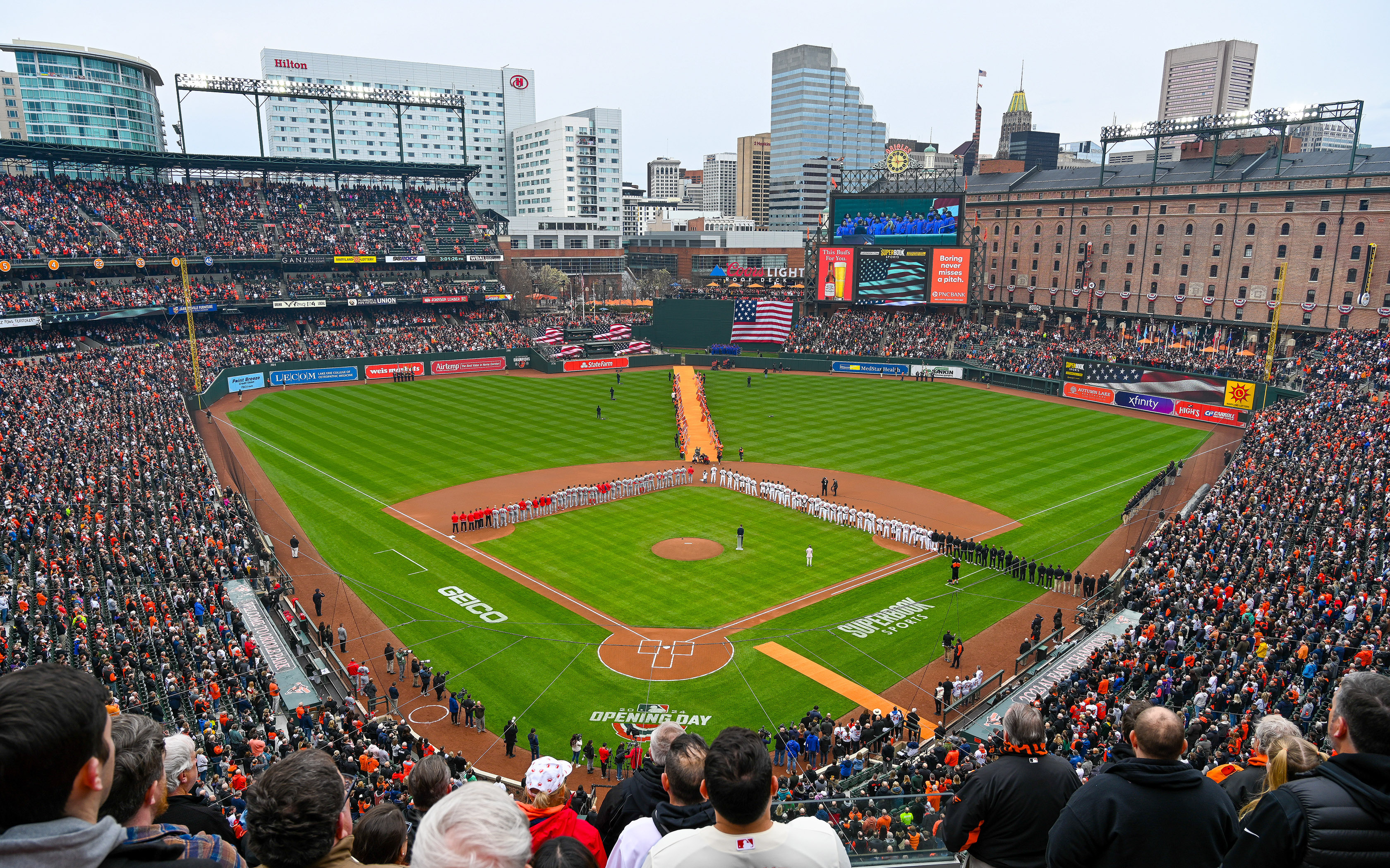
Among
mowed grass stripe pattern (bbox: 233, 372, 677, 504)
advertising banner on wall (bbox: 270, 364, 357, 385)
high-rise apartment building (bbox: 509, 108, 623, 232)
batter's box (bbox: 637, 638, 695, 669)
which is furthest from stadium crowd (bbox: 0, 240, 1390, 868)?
high-rise apartment building (bbox: 509, 108, 623, 232)

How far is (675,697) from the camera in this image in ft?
74.0

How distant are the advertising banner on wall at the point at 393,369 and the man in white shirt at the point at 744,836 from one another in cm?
7000

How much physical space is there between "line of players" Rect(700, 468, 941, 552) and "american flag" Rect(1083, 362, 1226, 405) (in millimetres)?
32375

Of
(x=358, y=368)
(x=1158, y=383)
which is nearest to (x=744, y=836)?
(x=1158, y=383)

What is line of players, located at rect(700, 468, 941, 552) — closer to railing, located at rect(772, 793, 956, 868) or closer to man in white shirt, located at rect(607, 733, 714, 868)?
railing, located at rect(772, 793, 956, 868)

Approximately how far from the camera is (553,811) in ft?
18.4

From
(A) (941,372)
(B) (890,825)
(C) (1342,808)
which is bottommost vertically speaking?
(A) (941,372)

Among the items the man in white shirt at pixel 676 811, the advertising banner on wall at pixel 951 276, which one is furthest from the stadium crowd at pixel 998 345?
the man in white shirt at pixel 676 811

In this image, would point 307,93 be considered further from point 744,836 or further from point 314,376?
point 744,836

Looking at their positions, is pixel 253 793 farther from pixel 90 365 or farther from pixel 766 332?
pixel 766 332

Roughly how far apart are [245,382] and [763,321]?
145 ft

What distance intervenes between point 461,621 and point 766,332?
57747mm

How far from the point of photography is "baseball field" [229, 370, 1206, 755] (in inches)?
945

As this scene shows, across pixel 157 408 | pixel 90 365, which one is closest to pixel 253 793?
pixel 157 408
